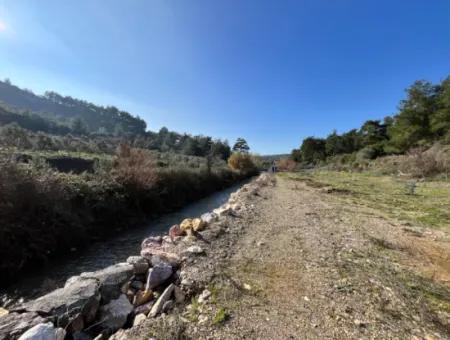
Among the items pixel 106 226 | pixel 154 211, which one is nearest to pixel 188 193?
pixel 154 211

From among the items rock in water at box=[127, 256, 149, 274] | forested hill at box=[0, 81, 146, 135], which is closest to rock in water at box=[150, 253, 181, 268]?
rock in water at box=[127, 256, 149, 274]

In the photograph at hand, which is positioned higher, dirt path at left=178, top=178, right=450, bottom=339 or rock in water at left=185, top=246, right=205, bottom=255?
rock in water at left=185, top=246, right=205, bottom=255

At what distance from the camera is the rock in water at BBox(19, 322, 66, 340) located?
7.07 ft

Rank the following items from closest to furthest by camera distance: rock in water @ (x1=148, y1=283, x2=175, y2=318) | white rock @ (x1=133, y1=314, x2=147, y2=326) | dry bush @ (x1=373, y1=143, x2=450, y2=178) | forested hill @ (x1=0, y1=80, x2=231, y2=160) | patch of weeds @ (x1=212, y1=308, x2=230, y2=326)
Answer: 1. patch of weeds @ (x1=212, y1=308, x2=230, y2=326)
2. white rock @ (x1=133, y1=314, x2=147, y2=326)
3. rock in water @ (x1=148, y1=283, x2=175, y2=318)
4. dry bush @ (x1=373, y1=143, x2=450, y2=178)
5. forested hill @ (x1=0, y1=80, x2=231, y2=160)

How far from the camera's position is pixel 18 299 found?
4.17 m

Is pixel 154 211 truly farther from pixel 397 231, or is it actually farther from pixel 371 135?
pixel 371 135

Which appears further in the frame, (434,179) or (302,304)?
(434,179)

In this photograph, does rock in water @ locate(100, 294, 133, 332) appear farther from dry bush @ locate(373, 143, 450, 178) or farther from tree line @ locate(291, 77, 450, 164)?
tree line @ locate(291, 77, 450, 164)

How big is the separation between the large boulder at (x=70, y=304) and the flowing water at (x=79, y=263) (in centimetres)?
215

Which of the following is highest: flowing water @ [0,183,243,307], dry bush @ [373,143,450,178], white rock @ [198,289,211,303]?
dry bush @ [373,143,450,178]

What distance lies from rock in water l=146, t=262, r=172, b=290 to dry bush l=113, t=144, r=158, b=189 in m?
7.22

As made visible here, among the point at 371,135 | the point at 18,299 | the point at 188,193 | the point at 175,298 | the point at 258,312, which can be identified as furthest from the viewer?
the point at 371,135

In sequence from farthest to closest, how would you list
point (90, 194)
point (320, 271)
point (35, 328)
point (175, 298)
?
point (90, 194)
point (320, 271)
point (175, 298)
point (35, 328)

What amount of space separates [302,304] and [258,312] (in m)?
0.60
